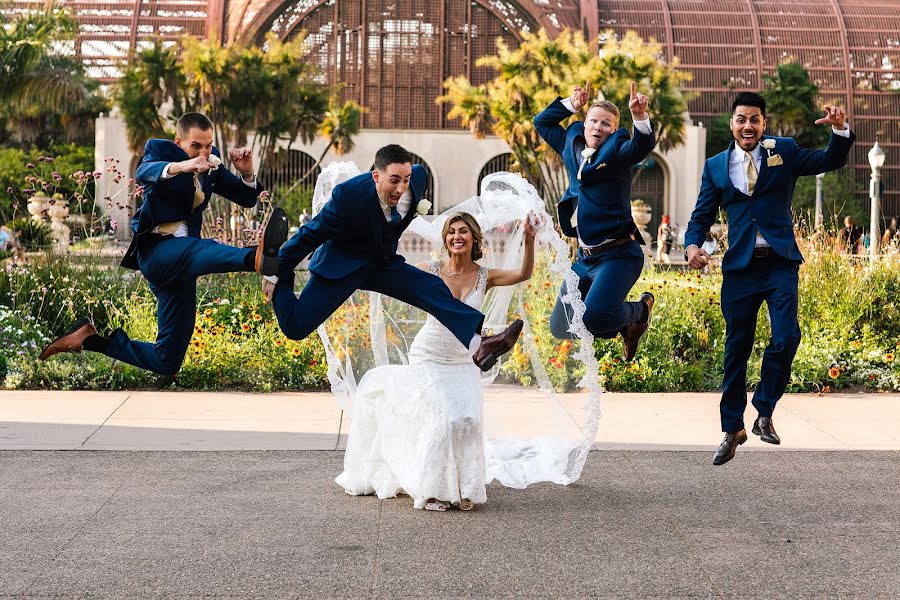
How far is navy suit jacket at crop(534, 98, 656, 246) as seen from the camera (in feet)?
21.1

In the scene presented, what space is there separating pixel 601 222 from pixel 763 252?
0.97m

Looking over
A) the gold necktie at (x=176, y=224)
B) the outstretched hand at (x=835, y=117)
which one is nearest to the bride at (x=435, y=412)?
the gold necktie at (x=176, y=224)

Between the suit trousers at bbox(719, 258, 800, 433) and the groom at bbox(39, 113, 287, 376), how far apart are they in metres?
2.64

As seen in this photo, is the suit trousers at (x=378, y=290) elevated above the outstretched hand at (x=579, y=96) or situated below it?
below

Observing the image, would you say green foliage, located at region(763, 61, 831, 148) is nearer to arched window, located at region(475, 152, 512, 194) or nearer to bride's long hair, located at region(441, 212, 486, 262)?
arched window, located at region(475, 152, 512, 194)

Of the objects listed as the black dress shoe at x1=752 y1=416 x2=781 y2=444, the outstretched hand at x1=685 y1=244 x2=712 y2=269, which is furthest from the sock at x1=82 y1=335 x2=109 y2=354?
the black dress shoe at x1=752 y1=416 x2=781 y2=444

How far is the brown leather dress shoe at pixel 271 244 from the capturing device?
549 cm

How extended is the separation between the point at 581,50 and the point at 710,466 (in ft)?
88.7

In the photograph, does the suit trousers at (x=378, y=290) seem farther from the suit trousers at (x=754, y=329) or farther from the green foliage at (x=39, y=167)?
the green foliage at (x=39, y=167)

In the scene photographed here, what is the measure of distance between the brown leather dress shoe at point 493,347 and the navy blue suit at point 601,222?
32.5 inches

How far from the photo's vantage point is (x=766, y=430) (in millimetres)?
6129

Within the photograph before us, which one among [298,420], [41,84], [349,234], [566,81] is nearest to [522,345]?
[349,234]

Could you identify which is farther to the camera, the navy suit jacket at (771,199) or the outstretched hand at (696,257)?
the navy suit jacket at (771,199)

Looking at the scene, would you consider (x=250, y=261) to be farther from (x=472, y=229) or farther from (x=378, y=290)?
(x=472, y=229)
